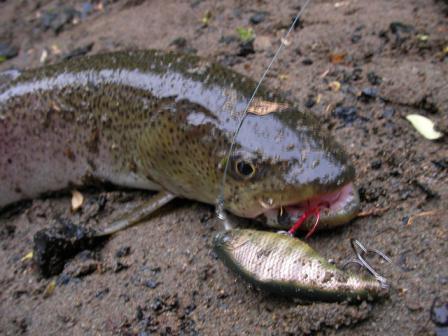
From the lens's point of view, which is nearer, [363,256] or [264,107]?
[363,256]

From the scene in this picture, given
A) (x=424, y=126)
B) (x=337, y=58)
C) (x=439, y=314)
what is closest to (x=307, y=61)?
(x=337, y=58)

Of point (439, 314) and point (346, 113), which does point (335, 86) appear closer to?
point (346, 113)

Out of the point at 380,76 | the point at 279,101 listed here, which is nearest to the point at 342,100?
the point at 380,76

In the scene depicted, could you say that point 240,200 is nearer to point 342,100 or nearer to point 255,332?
point 255,332

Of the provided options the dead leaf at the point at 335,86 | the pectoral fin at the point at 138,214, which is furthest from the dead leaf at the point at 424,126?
the pectoral fin at the point at 138,214

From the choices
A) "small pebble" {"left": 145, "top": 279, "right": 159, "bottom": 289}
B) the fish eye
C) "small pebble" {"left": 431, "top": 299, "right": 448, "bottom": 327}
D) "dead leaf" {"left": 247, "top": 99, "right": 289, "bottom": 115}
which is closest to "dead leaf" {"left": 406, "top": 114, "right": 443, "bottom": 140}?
"dead leaf" {"left": 247, "top": 99, "right": 289, "bottom": 115}

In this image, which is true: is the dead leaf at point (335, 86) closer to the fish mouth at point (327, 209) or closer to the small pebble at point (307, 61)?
the small pebble at point (307, 61)
